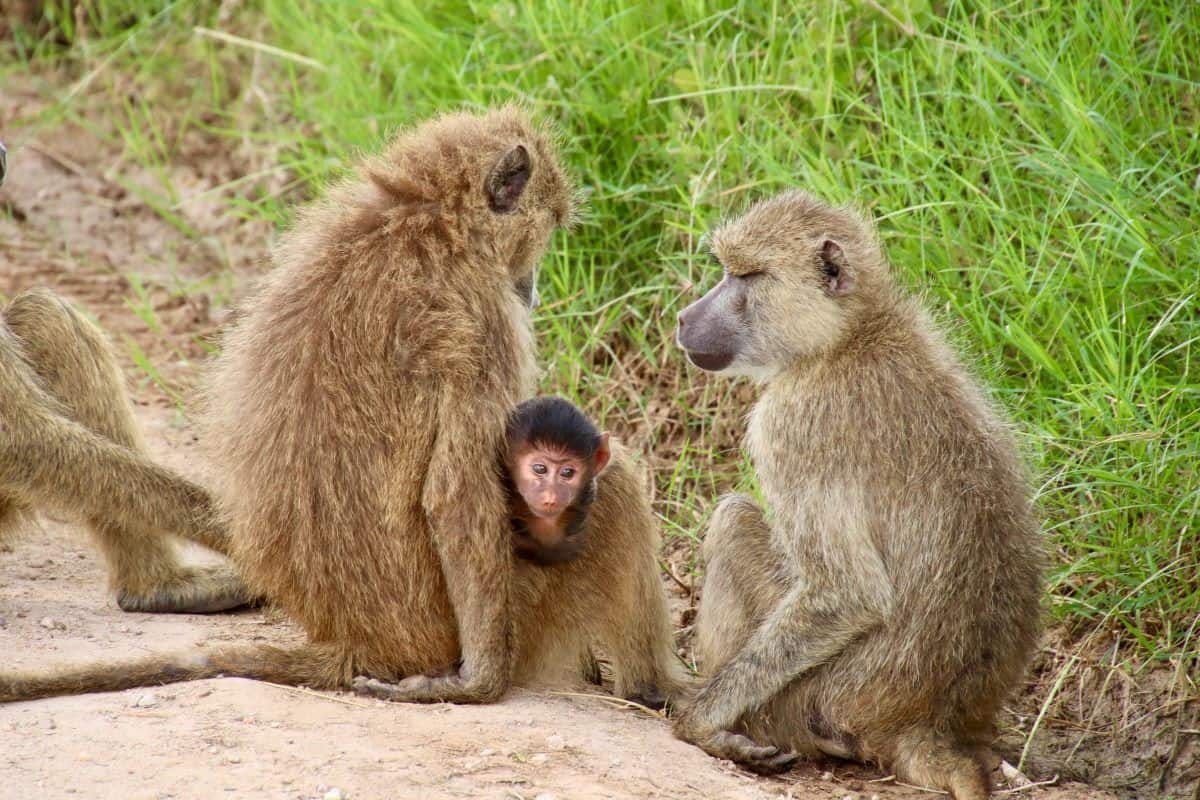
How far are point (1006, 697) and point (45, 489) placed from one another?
2.62m

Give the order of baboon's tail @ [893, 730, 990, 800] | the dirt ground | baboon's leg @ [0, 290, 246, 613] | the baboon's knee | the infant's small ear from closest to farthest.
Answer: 1. the dirt ground
2. baboon's tail @ [893, 730, 990, 800]
3. the infant's small ear
4. baboon's leg @ [0, 290, 246, 613]
5. the baboon's knee

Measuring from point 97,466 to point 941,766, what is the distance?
2.39 meters

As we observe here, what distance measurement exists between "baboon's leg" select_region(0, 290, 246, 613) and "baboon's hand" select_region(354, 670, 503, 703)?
A: 2.76 feet

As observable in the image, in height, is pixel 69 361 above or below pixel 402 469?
above

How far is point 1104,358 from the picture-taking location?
440 cm

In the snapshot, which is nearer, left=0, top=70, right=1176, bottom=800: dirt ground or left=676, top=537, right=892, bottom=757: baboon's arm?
left=0, top=70, right=1176, bottom=800: dirt ground

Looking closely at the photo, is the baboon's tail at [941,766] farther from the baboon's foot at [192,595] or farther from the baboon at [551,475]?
the baboon's foot at [192,595]

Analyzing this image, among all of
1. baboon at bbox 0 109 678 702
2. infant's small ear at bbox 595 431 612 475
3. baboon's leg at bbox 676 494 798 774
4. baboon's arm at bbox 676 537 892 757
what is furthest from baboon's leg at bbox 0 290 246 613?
baboon's arm at bbox 676 537 892 757

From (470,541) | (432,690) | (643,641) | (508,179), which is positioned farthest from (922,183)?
(432,690)

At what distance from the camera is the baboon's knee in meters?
4.38

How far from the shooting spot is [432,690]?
12.0ft

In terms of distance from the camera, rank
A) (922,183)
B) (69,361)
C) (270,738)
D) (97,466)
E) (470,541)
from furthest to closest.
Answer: (922,183), (69,361), (97,466), (470,541), (270,738)

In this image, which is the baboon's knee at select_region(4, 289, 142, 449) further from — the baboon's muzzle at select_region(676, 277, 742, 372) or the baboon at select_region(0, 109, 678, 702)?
the baboon's muzzle at select_region(676, 277, 742, 372)

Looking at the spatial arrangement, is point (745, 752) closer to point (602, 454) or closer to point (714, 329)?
point (602, 454)
